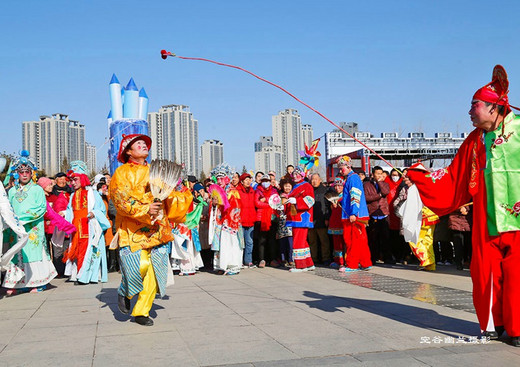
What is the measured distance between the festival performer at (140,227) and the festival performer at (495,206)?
9.36 feet

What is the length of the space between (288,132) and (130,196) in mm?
71383

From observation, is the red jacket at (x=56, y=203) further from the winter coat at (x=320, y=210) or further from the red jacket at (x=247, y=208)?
the winter coat at (x=320, y=210)

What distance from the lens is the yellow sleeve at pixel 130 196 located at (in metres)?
5.32

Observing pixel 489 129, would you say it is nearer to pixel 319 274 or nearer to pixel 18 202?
pixel 319 274

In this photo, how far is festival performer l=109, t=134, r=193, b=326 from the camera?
535 cm

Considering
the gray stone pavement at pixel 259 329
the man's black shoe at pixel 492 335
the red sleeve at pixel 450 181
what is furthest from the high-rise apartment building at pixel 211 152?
the man's black shoe at pixel 492 335

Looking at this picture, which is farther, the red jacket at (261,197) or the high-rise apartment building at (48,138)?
the high-rise apartment building at (48,138)

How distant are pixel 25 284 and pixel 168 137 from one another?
158 feet

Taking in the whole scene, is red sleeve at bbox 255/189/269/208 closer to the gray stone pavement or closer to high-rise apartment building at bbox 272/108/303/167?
the gray stone pavement

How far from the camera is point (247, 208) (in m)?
10.5

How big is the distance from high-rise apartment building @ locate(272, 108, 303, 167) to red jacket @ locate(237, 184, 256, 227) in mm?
64250

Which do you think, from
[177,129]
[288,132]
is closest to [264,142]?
[288,132]

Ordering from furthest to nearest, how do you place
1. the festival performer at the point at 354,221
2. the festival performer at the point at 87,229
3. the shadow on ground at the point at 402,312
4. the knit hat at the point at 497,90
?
the festival performer at the point at 354,221, the festival performer at the point at 87,229, the shadow on ground at the point at 402,312, the knit hat at the point at 497,90

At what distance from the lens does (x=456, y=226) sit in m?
9.40
